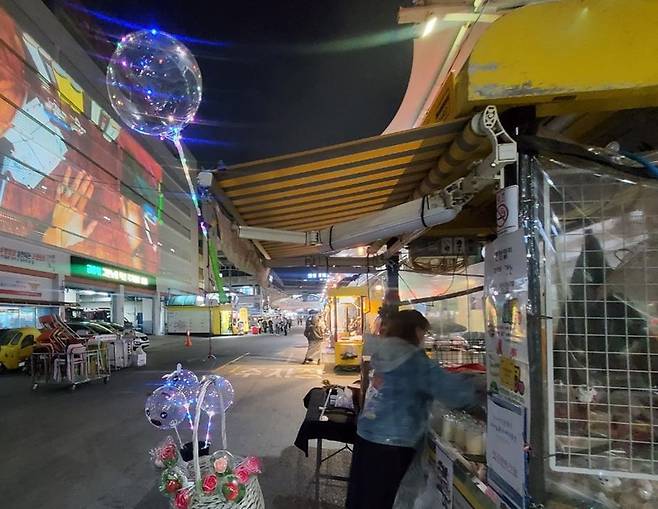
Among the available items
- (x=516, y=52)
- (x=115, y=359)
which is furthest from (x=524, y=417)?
(x=115, y=359)

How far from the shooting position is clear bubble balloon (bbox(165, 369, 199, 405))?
3.12 metres

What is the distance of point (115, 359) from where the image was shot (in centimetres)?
1302

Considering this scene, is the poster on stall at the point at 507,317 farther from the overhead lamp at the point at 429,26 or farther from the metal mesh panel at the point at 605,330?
the overhead lamp at the point at 429,26

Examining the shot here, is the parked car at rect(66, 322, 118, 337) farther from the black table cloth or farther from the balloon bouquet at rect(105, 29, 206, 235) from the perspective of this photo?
the balloon bouquet at rect(105, 29, 206, 235)

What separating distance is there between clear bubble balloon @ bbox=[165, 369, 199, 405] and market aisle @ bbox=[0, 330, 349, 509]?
1509 mm

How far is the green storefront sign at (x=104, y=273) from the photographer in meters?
18.8

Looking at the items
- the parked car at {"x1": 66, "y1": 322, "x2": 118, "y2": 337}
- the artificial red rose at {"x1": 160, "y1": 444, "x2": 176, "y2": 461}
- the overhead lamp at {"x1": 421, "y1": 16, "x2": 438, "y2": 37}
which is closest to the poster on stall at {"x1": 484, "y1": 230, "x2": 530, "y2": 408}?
the artificial red rose at {"x1": 160, "y1": 444, "x2": 176, "y2": 461}

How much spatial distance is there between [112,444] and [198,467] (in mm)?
4552

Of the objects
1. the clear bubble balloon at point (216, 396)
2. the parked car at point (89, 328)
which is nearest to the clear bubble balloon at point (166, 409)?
the clear bubble balloon at point (216, 396)

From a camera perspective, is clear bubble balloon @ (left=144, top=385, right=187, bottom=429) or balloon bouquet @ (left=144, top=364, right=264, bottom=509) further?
clear bubble balloon @ (left=144, top=385, right=187, bottom=429)

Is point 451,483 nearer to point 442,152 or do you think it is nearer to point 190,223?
point 442,152

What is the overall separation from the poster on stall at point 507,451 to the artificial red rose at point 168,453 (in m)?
1.86

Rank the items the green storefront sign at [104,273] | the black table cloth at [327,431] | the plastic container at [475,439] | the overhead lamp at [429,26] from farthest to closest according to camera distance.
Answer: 1. the green storefront sign at [104,273]
2. the overhead lamp at [429,26]
3. the black table cloth at [327,431]
4. the plastic container at [475,439]

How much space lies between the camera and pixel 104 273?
2105cm
